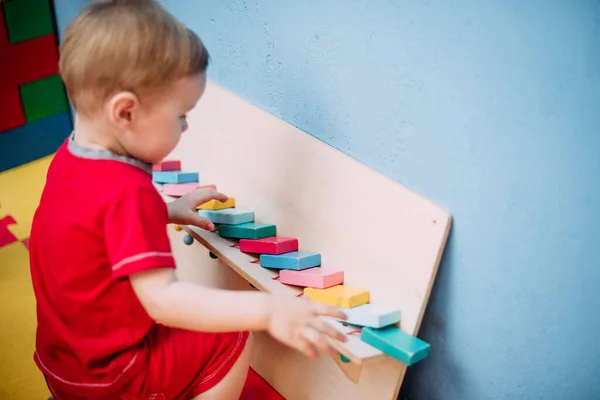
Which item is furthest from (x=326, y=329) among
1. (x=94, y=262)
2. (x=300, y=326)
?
(x=94, y=262)

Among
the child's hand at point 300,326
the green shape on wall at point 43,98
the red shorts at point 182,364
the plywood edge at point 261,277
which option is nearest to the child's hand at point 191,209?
the plywood edge at point 261,277

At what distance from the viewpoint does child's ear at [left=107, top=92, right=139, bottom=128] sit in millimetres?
734

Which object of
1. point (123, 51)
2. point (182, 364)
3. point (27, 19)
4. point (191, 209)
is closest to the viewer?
point (123, 51)

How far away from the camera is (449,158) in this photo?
0.80m

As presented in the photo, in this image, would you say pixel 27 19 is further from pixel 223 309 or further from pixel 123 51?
pixel 223 309

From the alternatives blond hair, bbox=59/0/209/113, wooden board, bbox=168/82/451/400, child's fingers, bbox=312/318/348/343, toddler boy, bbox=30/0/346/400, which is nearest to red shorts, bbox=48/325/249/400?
toddler boy, bbox=30/0/346/400

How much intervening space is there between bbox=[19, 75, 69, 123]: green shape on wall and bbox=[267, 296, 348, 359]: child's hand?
130cm

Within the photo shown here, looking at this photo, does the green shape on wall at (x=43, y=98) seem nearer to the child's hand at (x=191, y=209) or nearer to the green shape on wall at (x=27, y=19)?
the green shape on wall at (x=27, y=19)

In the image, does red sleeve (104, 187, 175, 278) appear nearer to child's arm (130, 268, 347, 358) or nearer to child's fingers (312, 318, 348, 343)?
child's arm (130, 268, 347, 358)

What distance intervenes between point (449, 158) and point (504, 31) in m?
0.17

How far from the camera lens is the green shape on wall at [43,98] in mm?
1750

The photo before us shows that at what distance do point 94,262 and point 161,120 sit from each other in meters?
0.20

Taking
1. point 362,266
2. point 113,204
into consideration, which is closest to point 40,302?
point 113,204

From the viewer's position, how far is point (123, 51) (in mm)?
722
